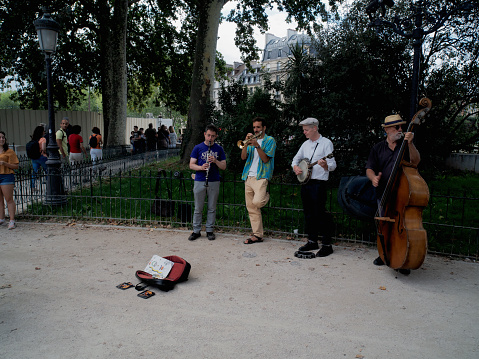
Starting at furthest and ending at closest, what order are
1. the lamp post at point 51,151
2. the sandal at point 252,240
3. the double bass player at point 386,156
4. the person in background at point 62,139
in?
the person in background at point 62,139
the lamp post at point 51,151
the sandal at point 252,240
the double bass player at point 386,156

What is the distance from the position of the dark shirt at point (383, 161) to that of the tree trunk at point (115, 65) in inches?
611

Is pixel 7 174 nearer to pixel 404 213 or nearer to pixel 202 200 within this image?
pixel 202 200

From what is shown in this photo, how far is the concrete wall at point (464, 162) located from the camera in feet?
51.5

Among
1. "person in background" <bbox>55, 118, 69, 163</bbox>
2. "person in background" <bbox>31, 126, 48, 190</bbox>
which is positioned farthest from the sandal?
"person in background" <bbox>55, 118, 69, 163</bbox>

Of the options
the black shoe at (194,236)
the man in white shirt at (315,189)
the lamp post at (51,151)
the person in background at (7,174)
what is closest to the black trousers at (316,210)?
the man in white shirt at (315,189)

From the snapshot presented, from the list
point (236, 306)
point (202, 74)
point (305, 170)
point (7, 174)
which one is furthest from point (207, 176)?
point (202, 74)

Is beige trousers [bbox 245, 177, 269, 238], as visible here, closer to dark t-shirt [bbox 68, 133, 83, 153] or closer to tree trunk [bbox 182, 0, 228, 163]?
dark t-shirt [bbox 68, 133, 83, 153]

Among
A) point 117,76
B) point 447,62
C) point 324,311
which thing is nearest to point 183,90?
point 117,76

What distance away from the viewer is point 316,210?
5605 mm

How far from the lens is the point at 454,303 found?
4055 mm

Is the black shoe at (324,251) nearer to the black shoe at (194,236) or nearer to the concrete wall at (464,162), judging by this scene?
the black shoe at (194,236)

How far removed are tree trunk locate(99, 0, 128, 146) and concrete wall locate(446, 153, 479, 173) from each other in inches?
619

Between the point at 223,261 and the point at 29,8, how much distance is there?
15303 millimetres

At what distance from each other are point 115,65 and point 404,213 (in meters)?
16.8
